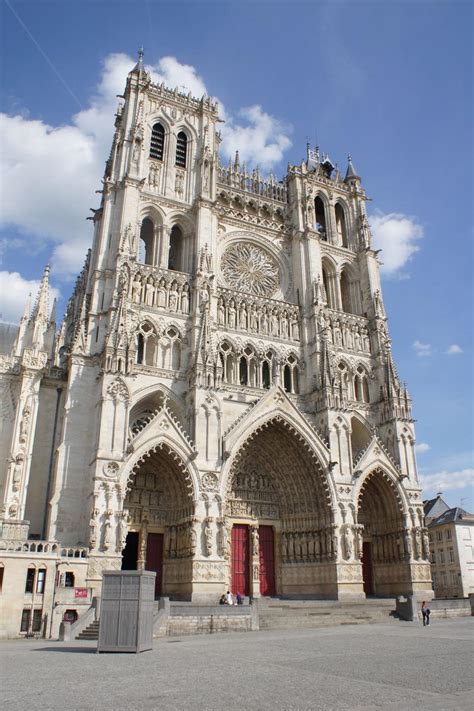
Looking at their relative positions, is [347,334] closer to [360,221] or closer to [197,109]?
[360,221]

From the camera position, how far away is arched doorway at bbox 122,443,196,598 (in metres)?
23.5

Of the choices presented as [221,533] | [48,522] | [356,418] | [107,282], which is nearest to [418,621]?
[221,533]

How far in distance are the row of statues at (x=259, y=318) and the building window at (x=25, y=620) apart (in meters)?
16.0

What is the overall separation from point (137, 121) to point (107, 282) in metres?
11.1

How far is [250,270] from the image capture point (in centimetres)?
3266

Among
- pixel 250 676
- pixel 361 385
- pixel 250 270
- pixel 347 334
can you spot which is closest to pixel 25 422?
pixel 250 270

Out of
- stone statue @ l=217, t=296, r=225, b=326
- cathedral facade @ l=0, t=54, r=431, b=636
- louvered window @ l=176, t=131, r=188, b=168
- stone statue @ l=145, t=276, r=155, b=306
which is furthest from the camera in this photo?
louvered window @ l=176, t=131, r=188, b=168

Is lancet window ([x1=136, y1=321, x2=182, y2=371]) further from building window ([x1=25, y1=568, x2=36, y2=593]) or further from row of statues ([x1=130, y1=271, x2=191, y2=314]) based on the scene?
building window ([x1=25, y1=568, x2=36, y2=593])

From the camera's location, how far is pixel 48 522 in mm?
21844

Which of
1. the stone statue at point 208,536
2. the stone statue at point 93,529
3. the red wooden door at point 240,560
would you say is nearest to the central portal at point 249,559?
the red wooden door at point 240,560

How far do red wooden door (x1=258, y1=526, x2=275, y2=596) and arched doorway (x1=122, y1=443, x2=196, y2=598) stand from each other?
4.80 m

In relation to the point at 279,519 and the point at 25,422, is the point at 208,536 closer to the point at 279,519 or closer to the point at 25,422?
the point at 279,519

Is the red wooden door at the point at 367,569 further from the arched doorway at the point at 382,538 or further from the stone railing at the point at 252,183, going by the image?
the stone railing at the point at 252,183

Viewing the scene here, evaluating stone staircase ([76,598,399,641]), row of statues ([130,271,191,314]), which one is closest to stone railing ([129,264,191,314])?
row of statues ([130,271,191,314])
